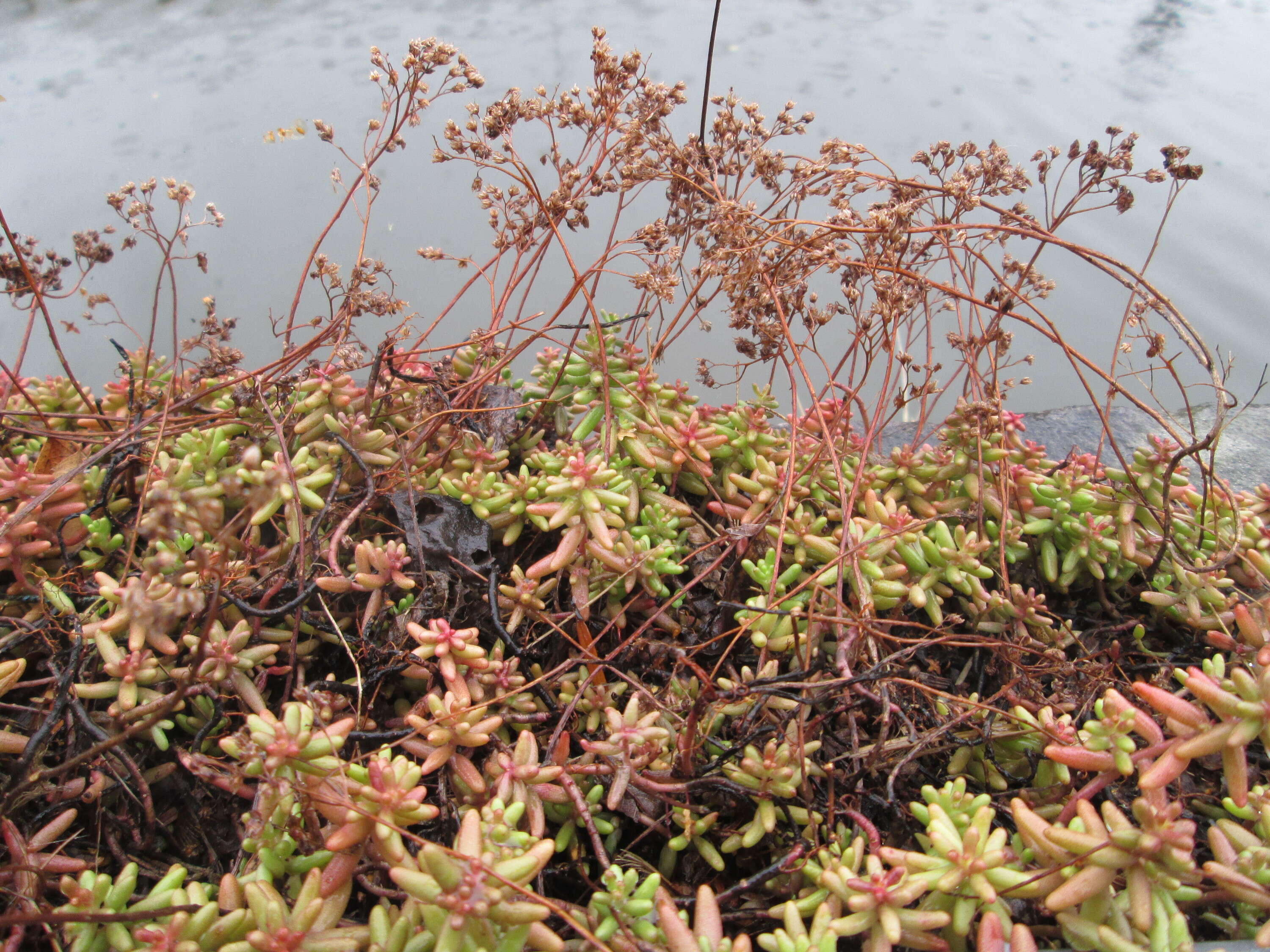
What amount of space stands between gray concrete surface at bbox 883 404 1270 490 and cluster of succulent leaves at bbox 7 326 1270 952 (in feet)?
2.95

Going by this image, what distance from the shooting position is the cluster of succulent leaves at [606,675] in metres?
1.02

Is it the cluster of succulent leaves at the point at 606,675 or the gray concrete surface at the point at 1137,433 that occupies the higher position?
the cluster of succulent leaves at the point at 606,675

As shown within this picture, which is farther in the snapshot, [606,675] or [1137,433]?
[1137,433]

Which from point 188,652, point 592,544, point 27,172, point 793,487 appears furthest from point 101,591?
point 27,172

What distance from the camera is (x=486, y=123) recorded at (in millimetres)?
1662

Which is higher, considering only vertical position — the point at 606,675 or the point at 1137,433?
the point at 606,675

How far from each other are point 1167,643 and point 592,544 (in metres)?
1.40

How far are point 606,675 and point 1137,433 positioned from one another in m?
2.51

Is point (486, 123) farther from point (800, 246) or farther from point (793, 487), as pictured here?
point (793, 487)

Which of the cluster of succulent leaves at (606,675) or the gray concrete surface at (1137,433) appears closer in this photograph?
the cluster of succulent leaves at (606,675)

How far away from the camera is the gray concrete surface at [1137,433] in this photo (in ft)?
9.05

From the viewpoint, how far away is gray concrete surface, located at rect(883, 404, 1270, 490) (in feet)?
9.05

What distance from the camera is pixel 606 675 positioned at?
62.3 inches

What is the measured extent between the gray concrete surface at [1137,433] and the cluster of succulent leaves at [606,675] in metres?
0.90
